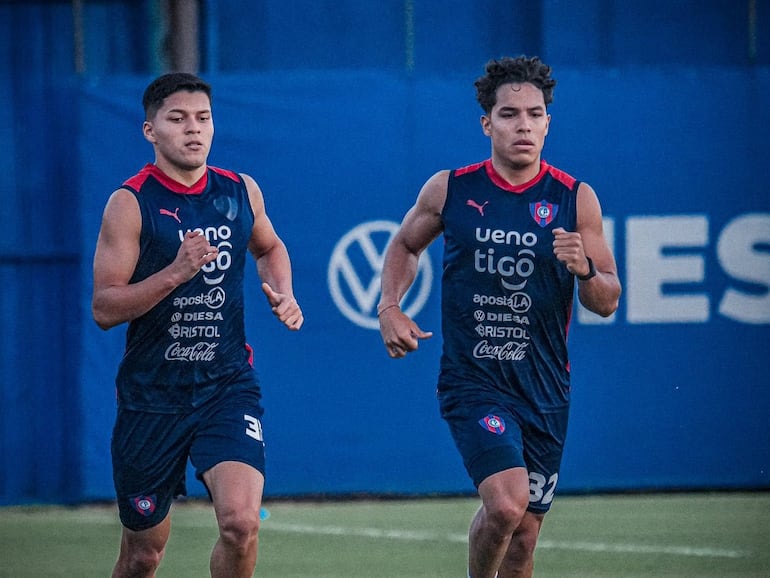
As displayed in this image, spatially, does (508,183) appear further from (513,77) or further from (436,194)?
(513,77)

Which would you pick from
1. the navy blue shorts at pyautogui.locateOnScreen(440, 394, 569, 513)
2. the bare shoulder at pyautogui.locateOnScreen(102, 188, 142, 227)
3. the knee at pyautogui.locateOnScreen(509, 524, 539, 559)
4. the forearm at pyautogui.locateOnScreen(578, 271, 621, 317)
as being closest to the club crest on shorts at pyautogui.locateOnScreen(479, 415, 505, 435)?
the navy blue shorts at pyautogui.locateOnScreen(440, 394, 569, 513)

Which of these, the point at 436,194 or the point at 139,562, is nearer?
the point at 139,562

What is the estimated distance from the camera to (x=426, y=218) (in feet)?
20.4

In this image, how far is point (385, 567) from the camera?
24.3 ft

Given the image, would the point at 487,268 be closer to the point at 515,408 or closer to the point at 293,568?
the point at 515,408

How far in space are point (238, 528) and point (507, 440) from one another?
116cm

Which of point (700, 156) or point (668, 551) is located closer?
point (668, 551)

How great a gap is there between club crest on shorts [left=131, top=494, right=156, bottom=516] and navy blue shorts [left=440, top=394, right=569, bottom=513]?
4.18 feet

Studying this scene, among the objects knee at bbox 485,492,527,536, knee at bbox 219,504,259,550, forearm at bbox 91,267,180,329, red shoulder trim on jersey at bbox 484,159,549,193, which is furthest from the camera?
red shoulder trim on jersey at bbox 484,159,549,193

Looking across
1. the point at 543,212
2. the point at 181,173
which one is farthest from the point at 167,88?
the point at 543,212

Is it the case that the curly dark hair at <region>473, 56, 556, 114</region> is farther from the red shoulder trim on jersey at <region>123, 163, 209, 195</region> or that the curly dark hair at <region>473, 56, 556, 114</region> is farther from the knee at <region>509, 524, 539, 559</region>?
the knee at <region>509, 524, 539, 559</region>

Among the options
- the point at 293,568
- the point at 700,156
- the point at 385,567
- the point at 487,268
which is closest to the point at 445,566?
the point at 385,567

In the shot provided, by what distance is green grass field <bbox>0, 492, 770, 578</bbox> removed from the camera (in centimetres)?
737

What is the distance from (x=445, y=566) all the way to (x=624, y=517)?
1719 millimetres
